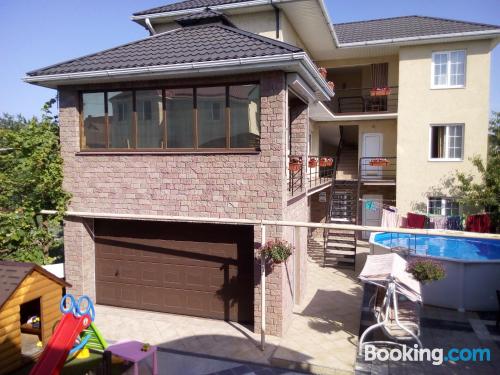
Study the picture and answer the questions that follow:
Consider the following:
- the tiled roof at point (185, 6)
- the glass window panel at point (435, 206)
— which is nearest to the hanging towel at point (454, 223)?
the glass window panel at point (435, 206)

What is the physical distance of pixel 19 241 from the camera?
10.3m

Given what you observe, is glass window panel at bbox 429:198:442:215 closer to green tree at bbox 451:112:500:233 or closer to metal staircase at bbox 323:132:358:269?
green tree at bbox 451:112:500:233

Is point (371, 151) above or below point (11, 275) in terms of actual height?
above

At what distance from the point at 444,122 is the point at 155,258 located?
14.8m

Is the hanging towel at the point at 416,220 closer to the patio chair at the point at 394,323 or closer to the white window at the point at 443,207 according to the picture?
the white window at the point at 443,207

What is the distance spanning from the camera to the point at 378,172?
69.5 feet

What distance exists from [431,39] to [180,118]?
13905 mm

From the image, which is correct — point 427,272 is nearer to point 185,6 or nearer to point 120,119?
point 120,119

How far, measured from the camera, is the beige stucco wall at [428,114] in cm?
1809

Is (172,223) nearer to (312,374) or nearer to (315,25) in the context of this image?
(312,374)

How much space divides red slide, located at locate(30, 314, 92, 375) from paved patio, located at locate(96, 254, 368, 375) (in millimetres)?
1851

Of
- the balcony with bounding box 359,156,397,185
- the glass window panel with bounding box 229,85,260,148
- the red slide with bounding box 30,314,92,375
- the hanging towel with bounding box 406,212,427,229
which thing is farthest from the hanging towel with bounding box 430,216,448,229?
the red slide with bounding box 30,314,92,375

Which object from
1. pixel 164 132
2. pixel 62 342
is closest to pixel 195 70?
pixel 164 132

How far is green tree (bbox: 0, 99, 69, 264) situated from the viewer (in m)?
10.1
